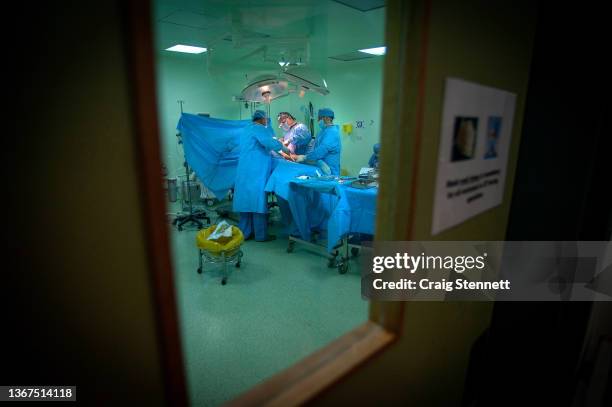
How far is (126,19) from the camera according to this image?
42 centimetres

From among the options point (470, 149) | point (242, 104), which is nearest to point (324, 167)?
point (470, 149)

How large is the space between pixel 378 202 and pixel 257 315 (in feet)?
5.75

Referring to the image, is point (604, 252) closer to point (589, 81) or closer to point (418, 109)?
point (589, 81)

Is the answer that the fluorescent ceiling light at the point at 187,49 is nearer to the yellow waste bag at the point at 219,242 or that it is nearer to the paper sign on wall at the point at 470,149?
the yellow waste bag at the point at 219,242

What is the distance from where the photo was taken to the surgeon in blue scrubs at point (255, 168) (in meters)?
3.79

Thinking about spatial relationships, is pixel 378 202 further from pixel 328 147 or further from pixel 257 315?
pixel 328 147

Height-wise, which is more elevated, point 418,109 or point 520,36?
→ point 520,36

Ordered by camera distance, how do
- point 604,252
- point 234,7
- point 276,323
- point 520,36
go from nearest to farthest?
point 520,36, point 604,252, point 276,323, point 234,7

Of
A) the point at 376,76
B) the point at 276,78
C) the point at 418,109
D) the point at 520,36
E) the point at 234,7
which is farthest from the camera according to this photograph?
the point at 376,76

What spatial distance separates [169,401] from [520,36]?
62.0 inches

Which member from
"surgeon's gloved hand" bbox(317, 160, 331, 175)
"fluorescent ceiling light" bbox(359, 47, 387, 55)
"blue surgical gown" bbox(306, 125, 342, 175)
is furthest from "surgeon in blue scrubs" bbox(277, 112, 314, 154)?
"fluorescent ceiling light" bbox(359, 47, 387, 55)

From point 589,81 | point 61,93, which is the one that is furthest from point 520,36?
point 61,93

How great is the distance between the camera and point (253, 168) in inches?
151

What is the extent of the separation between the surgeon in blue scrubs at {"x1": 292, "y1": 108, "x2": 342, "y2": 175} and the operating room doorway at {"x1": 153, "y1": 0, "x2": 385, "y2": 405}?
0.31 ft
